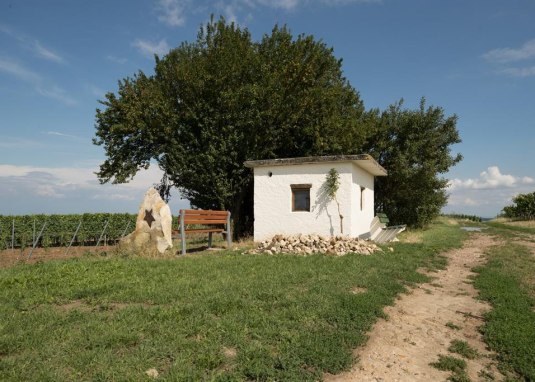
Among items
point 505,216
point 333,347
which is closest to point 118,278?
point 333,347

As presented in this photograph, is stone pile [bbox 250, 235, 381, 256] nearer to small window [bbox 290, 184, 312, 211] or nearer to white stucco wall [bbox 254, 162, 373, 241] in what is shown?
white stucco wall [bbox 254, 162, 373, 241]

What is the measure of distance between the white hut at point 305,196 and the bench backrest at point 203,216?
6.10 ft

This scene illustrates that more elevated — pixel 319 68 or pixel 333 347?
pixel 319 68

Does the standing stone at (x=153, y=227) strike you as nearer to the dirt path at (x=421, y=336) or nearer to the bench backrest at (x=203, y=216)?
the bench backrest at (x=203, y=216)

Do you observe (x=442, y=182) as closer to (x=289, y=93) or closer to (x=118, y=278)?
(x=289, y=93)

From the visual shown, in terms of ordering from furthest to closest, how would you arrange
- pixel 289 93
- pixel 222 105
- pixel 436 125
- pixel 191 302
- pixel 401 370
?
pixel 436 125
pixel 289 93
pixel 222 105
pixel 191 302
pixel 401 370

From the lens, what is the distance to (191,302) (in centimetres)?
607

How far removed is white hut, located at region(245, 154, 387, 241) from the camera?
14773 mm

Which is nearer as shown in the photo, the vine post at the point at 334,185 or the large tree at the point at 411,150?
the vine post at the point at 334,185

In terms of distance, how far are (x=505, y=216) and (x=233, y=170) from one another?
4949 centimetres

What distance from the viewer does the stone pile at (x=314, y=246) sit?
41.5 feet

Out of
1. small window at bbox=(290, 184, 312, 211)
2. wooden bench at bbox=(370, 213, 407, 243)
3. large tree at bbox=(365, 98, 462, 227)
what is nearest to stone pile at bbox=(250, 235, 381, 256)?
small window at bbox=(290, 184, 312, 211)

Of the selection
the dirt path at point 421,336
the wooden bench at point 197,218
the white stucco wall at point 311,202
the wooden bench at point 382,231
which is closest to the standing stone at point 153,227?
the wooden bench at point 197,218

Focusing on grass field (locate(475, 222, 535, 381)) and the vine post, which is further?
the vine post
